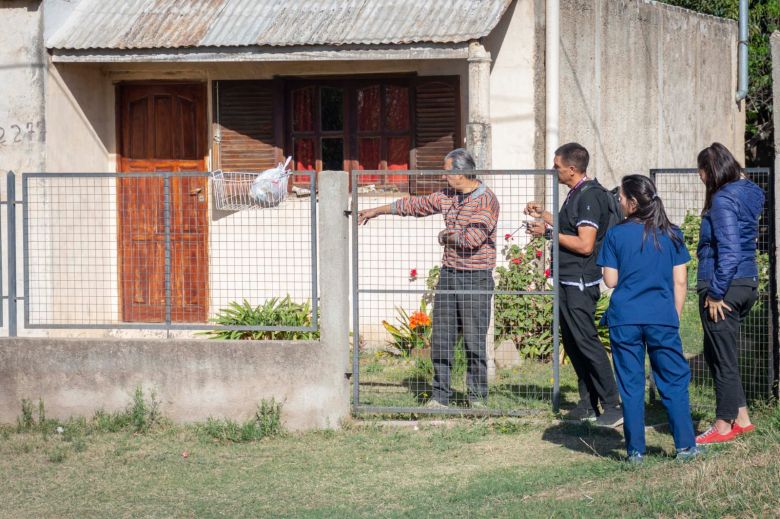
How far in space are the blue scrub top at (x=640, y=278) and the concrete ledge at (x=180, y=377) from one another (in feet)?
7.82

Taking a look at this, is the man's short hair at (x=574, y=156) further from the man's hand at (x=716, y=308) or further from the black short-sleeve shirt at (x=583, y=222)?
the man's hand at (x=716, y=308)

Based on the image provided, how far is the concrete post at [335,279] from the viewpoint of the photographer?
7926 millimetres

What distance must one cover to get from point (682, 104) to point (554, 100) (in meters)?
3.63

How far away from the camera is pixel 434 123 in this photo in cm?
1128

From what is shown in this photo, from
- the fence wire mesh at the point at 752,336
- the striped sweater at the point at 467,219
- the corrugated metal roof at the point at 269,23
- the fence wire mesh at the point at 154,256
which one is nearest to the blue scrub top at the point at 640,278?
the fence wire mesh at the point at 752,336

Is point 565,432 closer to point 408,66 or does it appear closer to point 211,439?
point 211,439

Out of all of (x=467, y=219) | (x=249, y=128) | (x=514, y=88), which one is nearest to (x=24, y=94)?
(x=249, y=128)

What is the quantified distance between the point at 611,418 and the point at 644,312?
1474mm

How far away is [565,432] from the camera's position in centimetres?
767

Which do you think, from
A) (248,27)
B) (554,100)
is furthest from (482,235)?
(248,27)

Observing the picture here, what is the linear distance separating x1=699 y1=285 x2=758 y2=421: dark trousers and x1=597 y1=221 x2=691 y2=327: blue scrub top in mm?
681

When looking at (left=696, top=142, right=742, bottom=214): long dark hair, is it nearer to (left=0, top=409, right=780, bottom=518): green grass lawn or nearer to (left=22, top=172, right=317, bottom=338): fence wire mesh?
(left=0, top=409, right=780, bottom=518): green grass lawn

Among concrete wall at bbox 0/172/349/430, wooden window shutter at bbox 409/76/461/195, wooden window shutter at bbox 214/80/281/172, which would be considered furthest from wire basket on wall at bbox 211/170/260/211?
wooden window shutter at bbox 409/76/461/195

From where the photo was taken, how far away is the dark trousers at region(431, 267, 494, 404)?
A: 314 inches
